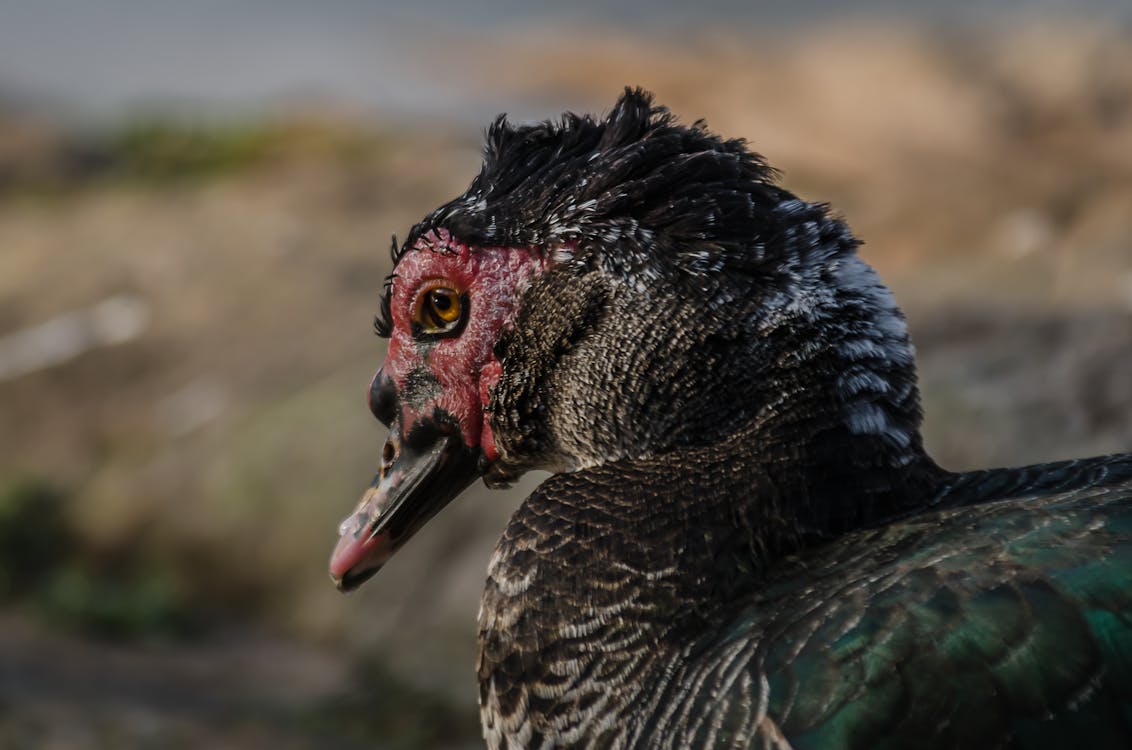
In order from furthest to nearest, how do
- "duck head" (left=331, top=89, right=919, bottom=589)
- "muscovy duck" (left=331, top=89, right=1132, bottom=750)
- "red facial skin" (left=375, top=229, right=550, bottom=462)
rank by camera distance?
1. "red facial skin" (left=375, top=229, right=550, bottom=462)
2. "duck head" (left=331, top=89, right=919, bottom=589)
3. "muscovy duck" (left=331, top=89, right=1132, bottom=750)

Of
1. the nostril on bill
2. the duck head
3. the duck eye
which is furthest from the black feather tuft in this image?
the nostril on bill

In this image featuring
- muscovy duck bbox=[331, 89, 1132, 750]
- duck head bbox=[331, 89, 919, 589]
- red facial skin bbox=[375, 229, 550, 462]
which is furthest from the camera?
red facial skin bbox=[375, 229, 550, 462]

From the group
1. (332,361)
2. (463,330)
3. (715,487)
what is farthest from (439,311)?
(332,361)

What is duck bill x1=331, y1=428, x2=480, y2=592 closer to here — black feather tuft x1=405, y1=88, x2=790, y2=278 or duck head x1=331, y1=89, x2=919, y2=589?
duck head x1=331, y1=89, x2=919, y2=589

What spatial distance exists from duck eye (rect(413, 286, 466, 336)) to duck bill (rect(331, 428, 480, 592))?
206 millimetres

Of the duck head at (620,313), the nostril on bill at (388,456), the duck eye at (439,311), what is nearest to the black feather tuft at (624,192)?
the duck head at (620,313)

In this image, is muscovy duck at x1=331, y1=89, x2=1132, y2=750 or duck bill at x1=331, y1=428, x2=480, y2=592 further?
duck bill at x1=331, y1=428, x2=480, y2=592

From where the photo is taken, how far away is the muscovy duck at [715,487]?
1.84m

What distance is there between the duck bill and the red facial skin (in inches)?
2.0

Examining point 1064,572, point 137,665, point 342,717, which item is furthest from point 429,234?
point 137,665

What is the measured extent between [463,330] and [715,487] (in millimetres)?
580

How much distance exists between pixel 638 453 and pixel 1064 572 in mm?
727

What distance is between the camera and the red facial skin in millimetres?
2381

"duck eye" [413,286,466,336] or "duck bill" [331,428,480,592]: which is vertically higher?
"duck eye" [413,286,466,336]
